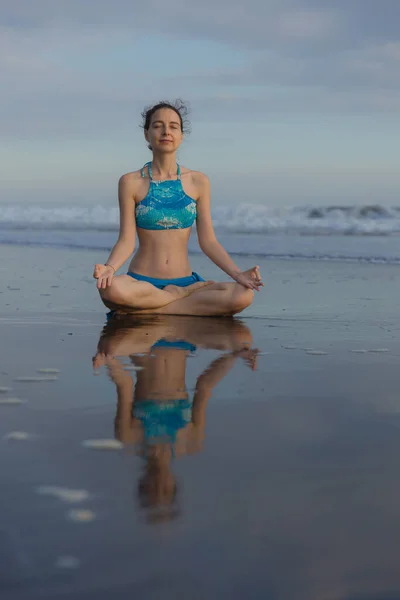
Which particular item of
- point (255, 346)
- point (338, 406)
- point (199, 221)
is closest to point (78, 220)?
point (199, 221)

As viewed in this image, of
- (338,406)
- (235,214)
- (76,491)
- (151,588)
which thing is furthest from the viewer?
(235,214)

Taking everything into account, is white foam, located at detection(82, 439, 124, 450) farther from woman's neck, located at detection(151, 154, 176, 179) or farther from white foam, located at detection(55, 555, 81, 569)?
woman's neck, located at detection(151, 154, 176, 179)

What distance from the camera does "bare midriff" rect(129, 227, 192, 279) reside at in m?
6.15

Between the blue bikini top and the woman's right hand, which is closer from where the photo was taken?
the woman's right hand

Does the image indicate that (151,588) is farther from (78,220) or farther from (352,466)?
(78,220)

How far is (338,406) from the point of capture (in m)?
3.15

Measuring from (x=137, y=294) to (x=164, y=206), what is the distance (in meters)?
0.71

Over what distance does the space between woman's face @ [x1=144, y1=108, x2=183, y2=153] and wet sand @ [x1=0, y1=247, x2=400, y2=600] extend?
174 cm

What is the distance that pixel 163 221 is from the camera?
6129 mm

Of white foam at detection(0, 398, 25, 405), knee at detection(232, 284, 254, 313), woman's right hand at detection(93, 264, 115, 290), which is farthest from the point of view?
knee at detection(232, 284, 254, 313)

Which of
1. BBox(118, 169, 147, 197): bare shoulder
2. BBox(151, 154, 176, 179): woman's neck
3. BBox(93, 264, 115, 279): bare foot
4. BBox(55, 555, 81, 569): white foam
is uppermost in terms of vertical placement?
BBox(151, 154, 176, 179): woman's neck

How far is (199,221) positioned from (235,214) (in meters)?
17.0

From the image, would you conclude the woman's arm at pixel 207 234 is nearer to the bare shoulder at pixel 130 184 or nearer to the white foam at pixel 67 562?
the bare shoulder at pixel 130 184

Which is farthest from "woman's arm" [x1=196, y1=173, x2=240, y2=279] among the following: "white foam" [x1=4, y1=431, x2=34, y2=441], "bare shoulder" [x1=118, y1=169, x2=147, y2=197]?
"white foam" [x1=4, y1=431, x2=34, y2=441]
